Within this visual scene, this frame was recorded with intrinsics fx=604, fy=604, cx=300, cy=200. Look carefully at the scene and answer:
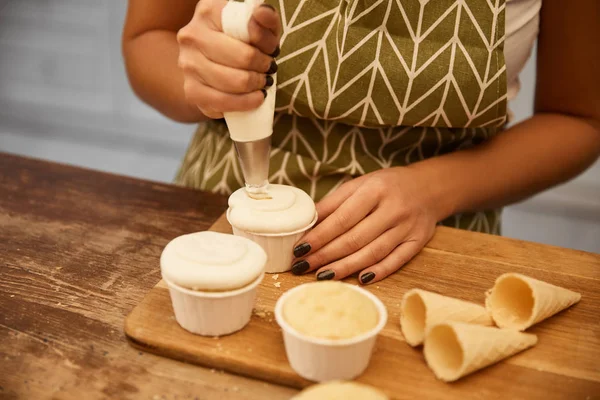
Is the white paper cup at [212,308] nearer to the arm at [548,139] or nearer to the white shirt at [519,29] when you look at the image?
the arm at [548,139]

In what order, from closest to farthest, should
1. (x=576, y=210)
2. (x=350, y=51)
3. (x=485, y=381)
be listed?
1. (x=485, y=381)
2. (x=350, y=51)
3. (x=576, y=210)

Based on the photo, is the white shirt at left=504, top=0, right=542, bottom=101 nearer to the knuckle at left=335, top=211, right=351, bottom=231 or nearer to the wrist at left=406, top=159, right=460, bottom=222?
the wrist at left=406, top=159, right=460, bottom=222

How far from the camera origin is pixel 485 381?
0.76 m

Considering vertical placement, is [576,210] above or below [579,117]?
below

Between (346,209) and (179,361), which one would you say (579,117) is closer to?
(346,209)

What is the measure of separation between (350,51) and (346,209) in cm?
29

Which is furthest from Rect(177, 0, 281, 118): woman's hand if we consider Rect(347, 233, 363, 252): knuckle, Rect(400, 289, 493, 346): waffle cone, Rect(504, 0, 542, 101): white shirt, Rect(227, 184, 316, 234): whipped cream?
Rect(504, 0, 542, 101): white shirt

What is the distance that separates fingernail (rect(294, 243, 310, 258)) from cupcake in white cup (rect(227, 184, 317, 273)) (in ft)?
0.05

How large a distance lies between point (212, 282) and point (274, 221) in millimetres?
178

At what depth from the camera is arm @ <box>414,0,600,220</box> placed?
1165mm

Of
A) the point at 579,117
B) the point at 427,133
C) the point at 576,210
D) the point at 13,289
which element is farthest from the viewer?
the point at 576,210

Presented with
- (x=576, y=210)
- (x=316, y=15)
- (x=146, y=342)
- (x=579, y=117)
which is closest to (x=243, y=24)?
(x=316, y=15)

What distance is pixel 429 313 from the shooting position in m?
0.80

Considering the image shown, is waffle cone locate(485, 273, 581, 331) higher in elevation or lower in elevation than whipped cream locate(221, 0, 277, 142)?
lower
